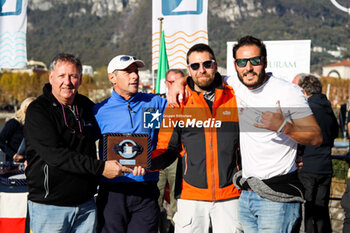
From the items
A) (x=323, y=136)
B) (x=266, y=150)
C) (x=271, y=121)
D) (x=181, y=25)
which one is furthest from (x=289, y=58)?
(x=271, y=121)

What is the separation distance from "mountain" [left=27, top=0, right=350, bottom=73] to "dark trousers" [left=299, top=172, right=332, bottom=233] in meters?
1.65

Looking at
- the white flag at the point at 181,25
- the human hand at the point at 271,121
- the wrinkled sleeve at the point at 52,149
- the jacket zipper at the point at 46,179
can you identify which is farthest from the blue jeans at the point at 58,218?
the white flag at the point at 181,25

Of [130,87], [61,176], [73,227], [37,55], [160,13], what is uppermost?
[37,55]

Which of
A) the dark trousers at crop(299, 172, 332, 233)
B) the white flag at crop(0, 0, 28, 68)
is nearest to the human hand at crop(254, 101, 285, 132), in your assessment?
the dark trousers at crop(299, 172, 332, 233)

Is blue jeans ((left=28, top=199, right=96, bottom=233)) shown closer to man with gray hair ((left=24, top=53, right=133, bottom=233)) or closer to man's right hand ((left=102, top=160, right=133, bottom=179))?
man with gray hair ((left=24, top=53, right=133, bottom=233))

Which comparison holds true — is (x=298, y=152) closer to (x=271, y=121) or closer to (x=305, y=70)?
(x=271, y=121)

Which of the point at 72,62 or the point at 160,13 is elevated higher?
the point at 160,13

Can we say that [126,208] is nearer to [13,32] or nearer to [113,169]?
[113,169]

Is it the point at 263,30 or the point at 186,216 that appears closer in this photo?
the point at 186,216

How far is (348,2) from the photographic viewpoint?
2918 mm

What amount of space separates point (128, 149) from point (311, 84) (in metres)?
2.82

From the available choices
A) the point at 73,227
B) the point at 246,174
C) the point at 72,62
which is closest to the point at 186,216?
A: the point at 246,174

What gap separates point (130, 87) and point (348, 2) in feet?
6.22

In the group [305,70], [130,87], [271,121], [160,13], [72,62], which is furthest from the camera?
[305,70]
